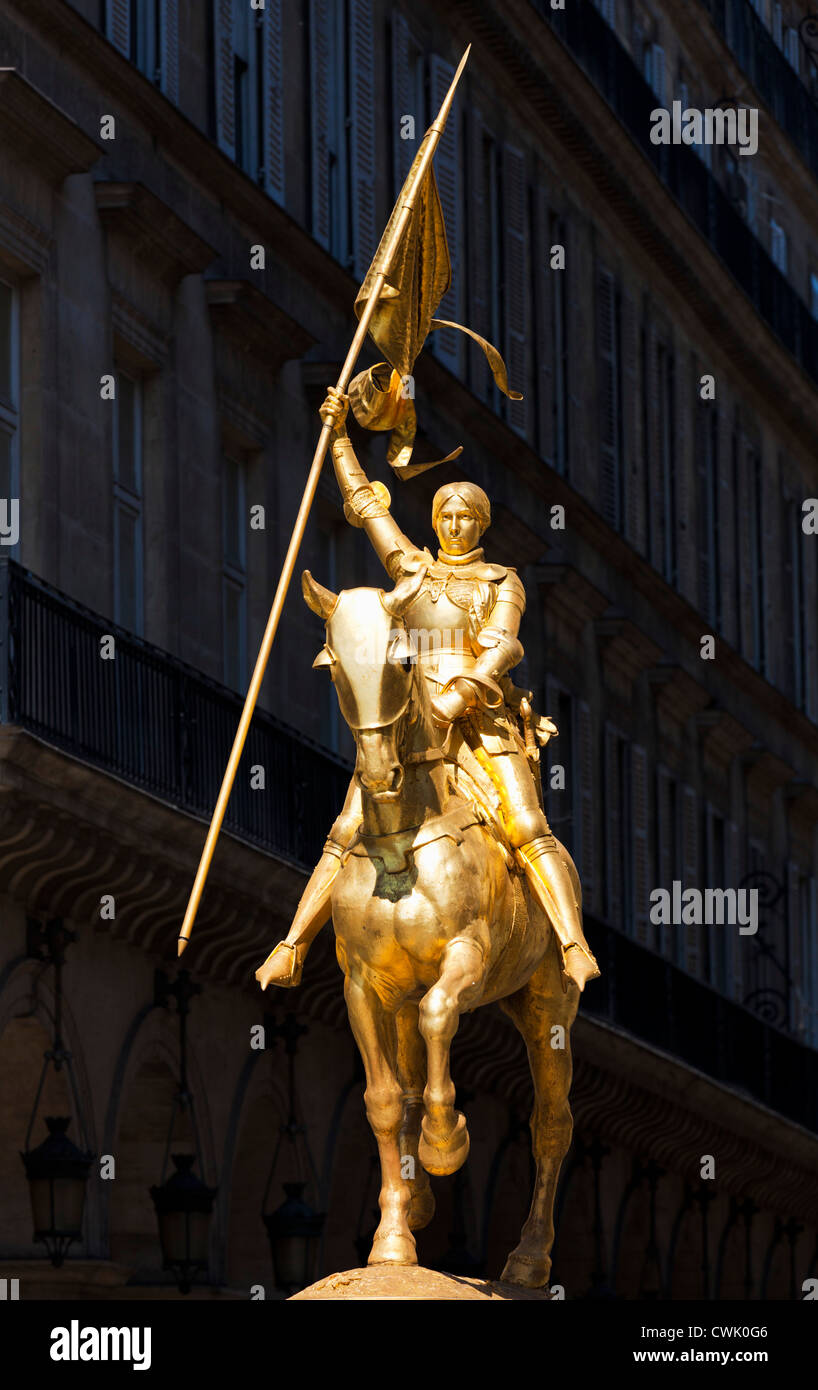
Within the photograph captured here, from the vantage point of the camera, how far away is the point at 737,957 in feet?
138

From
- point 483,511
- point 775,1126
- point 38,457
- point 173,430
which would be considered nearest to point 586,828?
point 775,1126

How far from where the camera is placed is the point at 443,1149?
12.7 metres

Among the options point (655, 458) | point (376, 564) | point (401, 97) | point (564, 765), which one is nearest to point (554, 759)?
point (564, 765)

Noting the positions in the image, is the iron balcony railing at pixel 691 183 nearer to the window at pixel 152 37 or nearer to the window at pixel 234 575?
the window at pixel 234 575

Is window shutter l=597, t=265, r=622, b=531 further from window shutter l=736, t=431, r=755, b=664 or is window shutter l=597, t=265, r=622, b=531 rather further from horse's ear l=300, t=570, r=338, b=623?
horse's ear l=300, t=570, r=338, b=623

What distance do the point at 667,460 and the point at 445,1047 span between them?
28917mm

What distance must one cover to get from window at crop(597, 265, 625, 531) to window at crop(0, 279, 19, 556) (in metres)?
15.5

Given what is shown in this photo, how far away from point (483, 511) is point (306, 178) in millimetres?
14948

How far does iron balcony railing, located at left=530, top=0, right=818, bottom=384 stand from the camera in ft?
123

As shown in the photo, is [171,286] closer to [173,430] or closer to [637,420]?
[173,430]

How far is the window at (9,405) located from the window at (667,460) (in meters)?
18.1

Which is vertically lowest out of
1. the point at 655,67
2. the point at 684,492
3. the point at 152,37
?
the point at 152,37

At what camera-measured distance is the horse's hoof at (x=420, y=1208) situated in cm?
1330

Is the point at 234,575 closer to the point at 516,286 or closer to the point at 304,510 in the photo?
the point at 516,286
